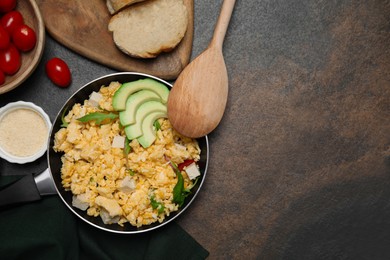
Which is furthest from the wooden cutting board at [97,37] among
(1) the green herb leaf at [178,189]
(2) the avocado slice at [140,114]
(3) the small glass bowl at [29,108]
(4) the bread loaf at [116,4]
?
(1) the green herb leaf at [178,189]

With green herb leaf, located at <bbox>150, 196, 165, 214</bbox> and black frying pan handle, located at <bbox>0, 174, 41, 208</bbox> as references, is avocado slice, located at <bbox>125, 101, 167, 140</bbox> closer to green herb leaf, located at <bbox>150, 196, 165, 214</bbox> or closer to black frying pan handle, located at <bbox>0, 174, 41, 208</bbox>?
green herb leaf, located at <bbox>150, 196, 165, 214</bbox>

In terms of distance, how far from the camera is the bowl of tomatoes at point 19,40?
7.08ft

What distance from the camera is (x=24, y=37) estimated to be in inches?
85.4

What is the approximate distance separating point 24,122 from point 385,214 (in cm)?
180

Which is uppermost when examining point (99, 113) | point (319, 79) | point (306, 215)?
point (319, 79)

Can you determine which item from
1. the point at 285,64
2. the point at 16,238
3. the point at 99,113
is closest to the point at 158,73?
the point at 99,113

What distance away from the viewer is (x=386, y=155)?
95.2 inches

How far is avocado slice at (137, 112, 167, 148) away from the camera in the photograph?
7.11 ft

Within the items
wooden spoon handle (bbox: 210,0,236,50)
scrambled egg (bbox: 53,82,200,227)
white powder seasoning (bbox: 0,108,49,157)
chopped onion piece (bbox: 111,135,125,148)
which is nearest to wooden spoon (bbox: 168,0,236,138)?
wooden spoon handle (bbox: 210,0,236,50)

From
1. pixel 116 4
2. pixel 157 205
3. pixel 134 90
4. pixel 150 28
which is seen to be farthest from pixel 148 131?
pixel 116 4

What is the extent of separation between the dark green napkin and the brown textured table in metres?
0.11

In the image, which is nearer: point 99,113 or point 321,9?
point 99,113

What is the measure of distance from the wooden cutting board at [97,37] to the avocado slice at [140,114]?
0.16 meters

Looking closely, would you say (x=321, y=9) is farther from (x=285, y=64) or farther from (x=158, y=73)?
(x=158, y=73)
